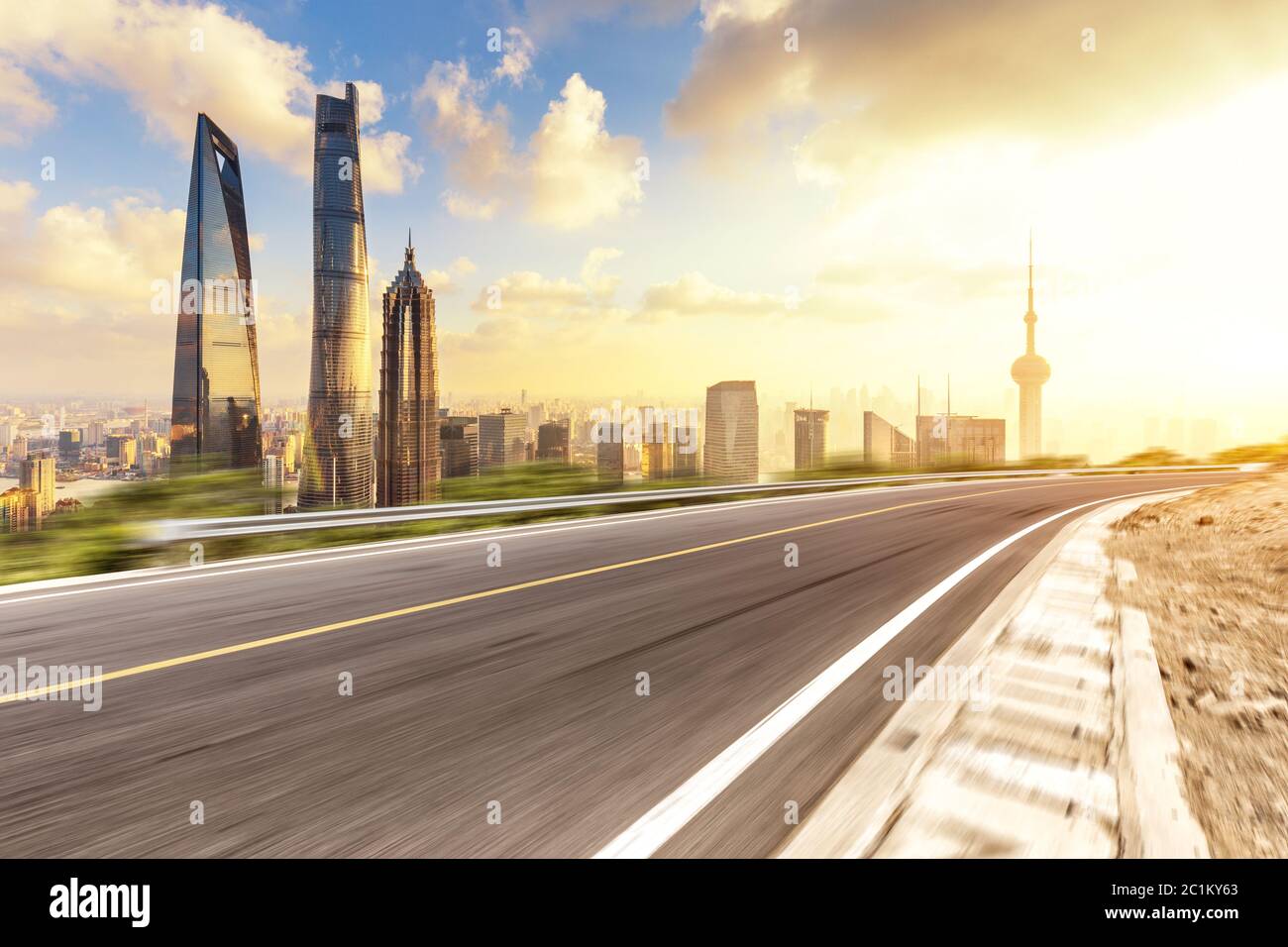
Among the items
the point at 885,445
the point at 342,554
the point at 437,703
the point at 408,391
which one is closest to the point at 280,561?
the point at 342,554

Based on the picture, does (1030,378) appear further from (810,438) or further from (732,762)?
(732,762)

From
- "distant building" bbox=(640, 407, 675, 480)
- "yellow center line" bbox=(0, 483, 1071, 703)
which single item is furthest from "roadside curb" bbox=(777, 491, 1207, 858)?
"distant building" bbox=(640, 407, 675, 480)

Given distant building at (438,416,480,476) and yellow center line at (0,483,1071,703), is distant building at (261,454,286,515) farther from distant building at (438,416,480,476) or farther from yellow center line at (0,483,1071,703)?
yellow center line at (0,483,1071,703)

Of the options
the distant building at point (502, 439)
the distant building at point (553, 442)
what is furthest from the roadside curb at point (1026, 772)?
the distant building at point (553, 442)

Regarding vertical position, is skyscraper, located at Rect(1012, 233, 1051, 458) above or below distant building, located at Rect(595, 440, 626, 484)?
above

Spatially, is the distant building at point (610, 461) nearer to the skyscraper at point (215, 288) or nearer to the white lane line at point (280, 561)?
the white lane line at point (280, 561)
